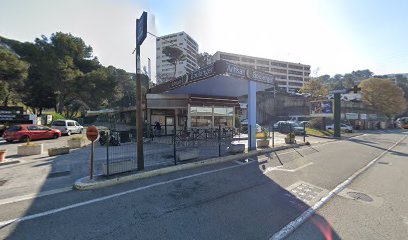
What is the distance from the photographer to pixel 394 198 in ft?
18.4

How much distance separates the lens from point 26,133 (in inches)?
656

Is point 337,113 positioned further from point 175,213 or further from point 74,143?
point 74,143

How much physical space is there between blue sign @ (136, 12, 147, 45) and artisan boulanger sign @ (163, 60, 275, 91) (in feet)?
13.0

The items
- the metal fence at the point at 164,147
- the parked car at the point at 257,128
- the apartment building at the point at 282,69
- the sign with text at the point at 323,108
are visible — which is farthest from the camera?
the apartment building at the point at 282,69

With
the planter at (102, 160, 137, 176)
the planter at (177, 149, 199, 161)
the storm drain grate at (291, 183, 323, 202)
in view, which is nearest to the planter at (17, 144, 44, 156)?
the planter at (102, 160, 137, 176)

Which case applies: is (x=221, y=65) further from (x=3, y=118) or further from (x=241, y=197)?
(x=3, y=118)

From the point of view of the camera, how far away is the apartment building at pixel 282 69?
92812mm

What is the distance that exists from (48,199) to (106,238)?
117 inches

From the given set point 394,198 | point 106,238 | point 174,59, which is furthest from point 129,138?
point 174,59

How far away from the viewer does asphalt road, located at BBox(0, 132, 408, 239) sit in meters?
3.80

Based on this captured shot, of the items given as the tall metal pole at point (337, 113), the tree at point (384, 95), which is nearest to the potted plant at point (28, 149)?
the tall metal pole at point (337, 113)

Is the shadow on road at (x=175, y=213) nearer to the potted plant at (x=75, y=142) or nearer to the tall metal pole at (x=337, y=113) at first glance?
the potted plant at (x=75, y=142)

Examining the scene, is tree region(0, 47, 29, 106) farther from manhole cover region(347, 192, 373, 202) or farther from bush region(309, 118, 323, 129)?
bush region(309, 118, 323, 129)

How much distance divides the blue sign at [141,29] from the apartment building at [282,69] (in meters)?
85.6
